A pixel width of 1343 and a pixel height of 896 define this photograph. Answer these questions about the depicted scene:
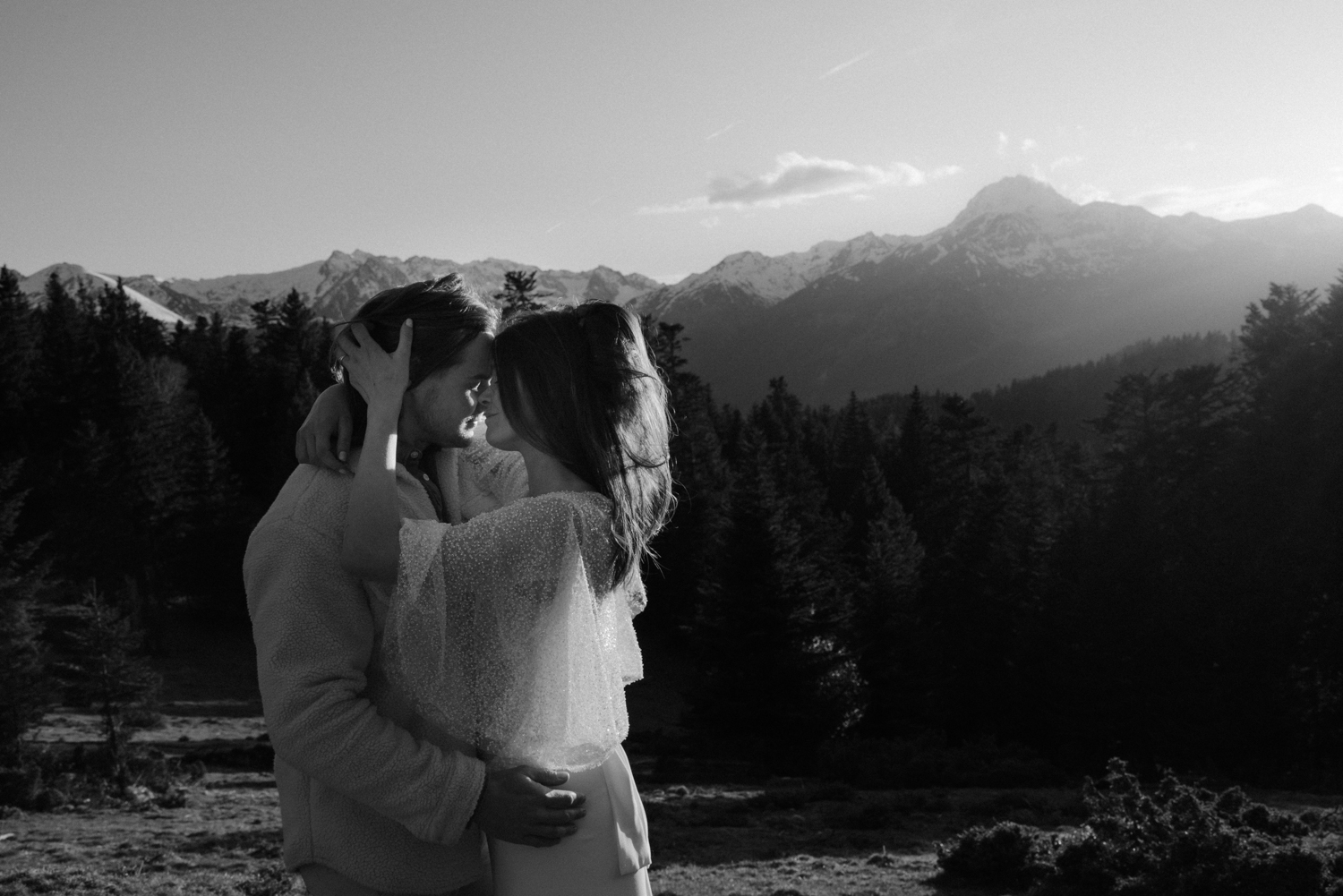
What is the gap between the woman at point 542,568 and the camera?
2.65m

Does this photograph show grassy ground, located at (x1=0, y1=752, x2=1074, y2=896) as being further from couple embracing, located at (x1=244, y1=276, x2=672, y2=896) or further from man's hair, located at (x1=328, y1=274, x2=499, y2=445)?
man's hair, located at (x1=328, y1=274, x2=499, y2=445)

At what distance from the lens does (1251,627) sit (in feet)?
103

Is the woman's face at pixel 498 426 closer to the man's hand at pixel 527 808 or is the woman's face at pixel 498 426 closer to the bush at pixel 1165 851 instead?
the man's hand at pixel 527 808

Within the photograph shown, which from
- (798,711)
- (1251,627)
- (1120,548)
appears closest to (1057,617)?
(1120,548)

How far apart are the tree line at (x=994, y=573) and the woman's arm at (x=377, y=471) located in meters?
23.1

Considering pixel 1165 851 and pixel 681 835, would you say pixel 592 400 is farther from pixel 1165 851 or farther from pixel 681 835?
pixel 681 835

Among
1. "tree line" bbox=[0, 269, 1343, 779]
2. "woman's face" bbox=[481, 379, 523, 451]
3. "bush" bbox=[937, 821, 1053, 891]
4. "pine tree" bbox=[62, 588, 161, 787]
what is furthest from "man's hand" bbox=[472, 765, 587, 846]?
"pine tree" bbox=[62, 588, 161, 787]

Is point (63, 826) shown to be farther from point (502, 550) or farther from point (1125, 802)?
point (502, 550)

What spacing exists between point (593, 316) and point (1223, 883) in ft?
34.0

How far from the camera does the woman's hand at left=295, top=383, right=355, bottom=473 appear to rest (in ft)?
9.45

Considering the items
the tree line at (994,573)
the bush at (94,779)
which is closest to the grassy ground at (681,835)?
the bush at (94,779)

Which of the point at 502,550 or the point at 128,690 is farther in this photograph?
the point at 128,690

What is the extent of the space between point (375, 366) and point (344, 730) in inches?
41.1

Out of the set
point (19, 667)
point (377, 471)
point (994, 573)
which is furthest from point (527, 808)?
point (994, 573)
